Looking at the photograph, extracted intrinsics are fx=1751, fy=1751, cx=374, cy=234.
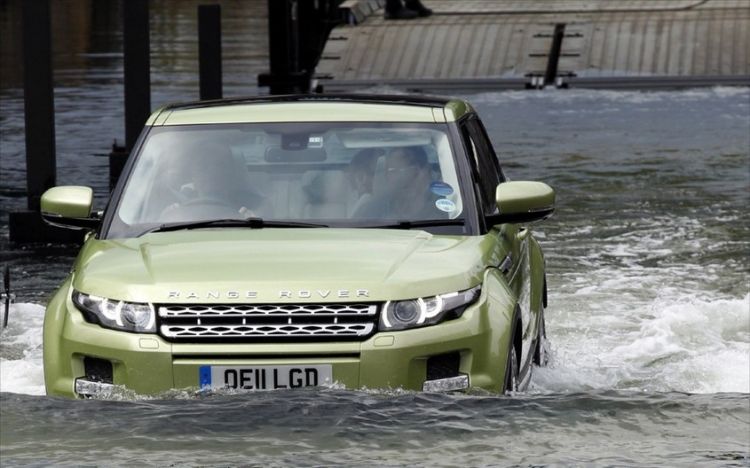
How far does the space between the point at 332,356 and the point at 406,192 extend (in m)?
1.29

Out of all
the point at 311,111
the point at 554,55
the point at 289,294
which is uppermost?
the point at 311,111

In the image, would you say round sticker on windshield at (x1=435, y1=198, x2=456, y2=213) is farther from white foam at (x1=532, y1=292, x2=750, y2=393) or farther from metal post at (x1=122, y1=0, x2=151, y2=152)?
metal post at (x1=122, y1=0, x2=151, y2=152)

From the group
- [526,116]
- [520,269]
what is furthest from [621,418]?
[526,116]

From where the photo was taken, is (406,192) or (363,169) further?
(363,169)

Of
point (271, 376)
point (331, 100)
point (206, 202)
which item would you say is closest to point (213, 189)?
point (206, 202)

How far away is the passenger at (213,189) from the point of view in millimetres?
7039

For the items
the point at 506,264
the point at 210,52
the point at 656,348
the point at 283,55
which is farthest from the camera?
the point at 283,55

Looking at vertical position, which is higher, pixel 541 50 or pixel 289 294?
pixel 289 294

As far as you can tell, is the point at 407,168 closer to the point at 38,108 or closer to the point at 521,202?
the point at 521,202

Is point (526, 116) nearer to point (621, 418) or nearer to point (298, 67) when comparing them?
point (298, 67)

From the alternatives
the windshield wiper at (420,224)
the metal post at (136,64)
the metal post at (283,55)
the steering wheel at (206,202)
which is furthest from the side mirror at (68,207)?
the metal post at (283,55)

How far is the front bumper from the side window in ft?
3.66

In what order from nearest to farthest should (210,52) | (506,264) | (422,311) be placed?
(422,311), (506,264), (210,52)

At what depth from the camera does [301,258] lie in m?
6.29
